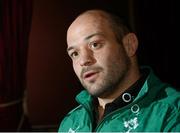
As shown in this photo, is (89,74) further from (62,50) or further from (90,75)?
(62,50)

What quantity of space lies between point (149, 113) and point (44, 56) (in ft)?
1.36

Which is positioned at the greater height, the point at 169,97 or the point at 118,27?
the point at 118,27

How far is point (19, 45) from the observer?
0.87 m

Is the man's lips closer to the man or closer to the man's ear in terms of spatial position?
the man

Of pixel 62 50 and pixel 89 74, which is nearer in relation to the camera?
pixel 89 74

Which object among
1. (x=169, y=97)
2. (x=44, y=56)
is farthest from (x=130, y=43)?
(x=44, y=56)

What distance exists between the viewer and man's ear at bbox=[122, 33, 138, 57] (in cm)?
70

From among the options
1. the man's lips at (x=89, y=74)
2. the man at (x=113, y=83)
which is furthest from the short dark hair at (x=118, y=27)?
the man's lips at (x=89, y=74)

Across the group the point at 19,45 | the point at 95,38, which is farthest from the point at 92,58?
the point at 19,45

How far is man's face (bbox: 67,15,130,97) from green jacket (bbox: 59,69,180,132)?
65 millimetres

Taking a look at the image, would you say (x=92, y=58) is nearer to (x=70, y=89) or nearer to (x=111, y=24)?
(x=111, y=24)

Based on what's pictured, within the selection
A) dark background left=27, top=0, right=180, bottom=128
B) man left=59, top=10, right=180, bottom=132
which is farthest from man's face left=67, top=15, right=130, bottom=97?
dark background left=27, top=0, right=180, bottom=128

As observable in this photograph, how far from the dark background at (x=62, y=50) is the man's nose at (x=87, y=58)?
22cm

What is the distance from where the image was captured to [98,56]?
668 mm
